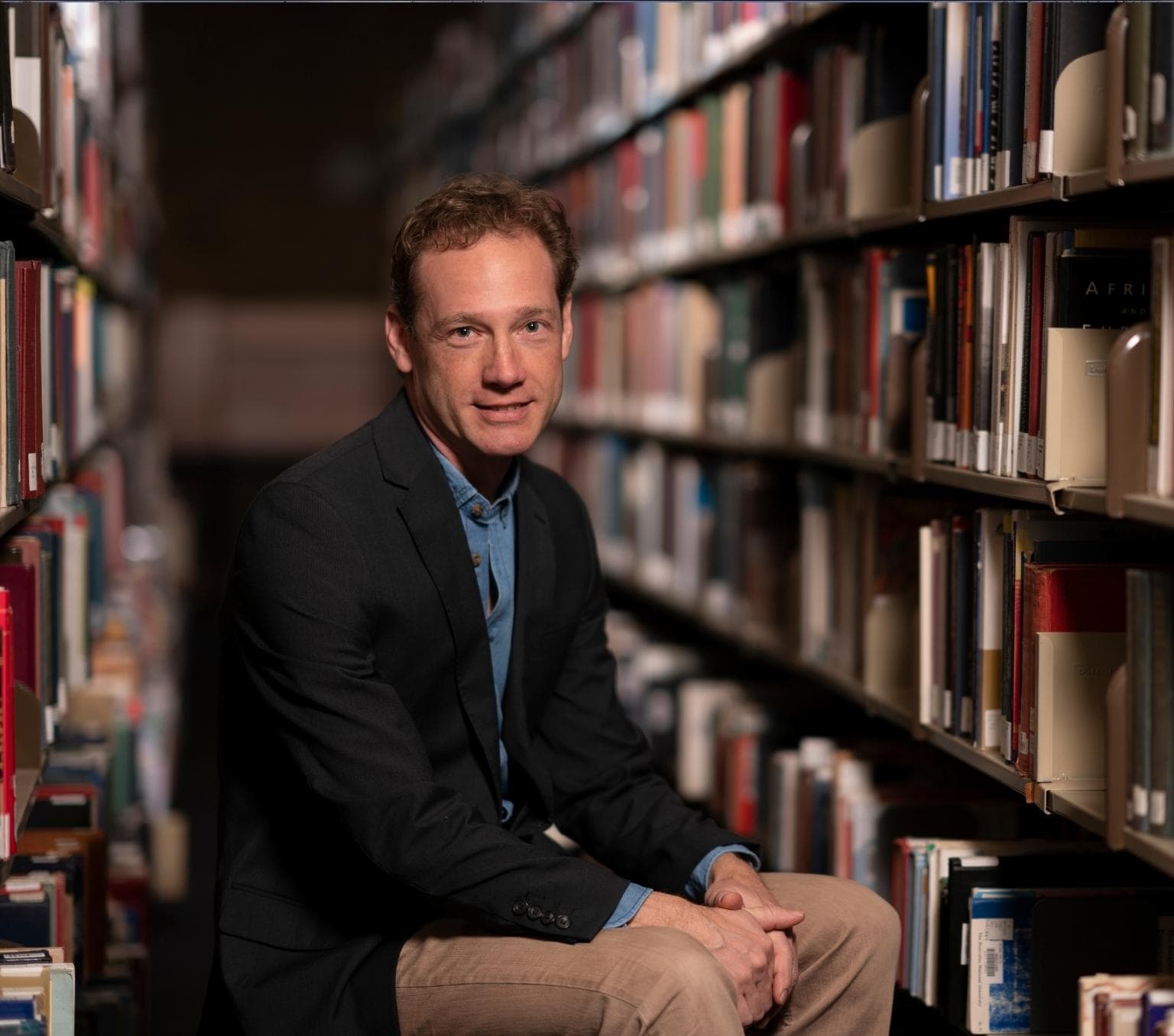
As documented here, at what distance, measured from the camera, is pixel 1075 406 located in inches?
79.0

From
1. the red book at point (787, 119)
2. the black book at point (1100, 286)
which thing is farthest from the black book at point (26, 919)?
the red book at point (787, 119)

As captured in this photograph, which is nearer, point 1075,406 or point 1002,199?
point 1075,406

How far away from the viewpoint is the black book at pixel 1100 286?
2014 mm

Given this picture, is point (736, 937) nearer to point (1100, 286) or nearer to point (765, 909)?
point (765, 909)

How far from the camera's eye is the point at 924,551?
2406 mm

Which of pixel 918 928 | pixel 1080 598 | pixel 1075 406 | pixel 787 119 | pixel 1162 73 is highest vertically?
pixel 787 119

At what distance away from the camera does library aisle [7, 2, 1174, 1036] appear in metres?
1.98

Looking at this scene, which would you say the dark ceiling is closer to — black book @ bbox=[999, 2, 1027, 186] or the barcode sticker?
black book @ bbox=[999, 2, 1027, 186]

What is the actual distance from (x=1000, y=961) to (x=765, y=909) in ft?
1.56

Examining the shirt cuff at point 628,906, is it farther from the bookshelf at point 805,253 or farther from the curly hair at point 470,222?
the curly hair at point 470,222

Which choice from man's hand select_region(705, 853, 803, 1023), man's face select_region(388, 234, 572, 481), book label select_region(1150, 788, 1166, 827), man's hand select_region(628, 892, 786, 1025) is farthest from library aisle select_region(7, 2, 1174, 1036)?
man's face select_region(388, 234, 572, 481)

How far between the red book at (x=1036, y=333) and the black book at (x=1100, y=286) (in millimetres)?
33

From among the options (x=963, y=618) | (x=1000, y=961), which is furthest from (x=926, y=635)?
(x=1000, y=961)

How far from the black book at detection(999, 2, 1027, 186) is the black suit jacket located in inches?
31.3
